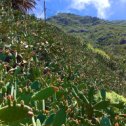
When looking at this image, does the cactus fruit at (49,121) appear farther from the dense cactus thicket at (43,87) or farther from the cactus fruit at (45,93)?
the cactus fruit at (45,93)

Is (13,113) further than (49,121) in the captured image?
No

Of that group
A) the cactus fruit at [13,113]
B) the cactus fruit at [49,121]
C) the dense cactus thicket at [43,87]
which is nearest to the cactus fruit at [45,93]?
the dense cactus thicket at [43,87]

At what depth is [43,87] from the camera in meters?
6.81

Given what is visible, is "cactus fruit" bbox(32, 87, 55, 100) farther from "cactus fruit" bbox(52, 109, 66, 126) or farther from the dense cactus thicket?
"cactus fruit" bbox(52, 109, 66, 126)

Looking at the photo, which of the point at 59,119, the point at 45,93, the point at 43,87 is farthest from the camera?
the point at 43,87

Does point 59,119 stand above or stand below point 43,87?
below

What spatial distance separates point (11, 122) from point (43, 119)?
1004 millimetres

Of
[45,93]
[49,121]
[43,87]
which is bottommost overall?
[49,121]

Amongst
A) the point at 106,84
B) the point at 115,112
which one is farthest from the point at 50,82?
the point at 106,84

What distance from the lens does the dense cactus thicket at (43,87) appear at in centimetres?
422

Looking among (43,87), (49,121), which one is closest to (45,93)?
(49,121)

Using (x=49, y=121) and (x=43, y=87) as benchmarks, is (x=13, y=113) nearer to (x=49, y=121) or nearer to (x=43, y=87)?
(x=49, y=121)

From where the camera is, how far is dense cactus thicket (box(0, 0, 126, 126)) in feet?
13.8

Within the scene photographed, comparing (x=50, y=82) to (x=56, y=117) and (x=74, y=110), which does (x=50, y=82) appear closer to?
(x=74, y=110)
